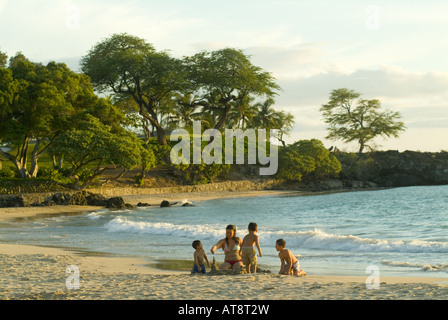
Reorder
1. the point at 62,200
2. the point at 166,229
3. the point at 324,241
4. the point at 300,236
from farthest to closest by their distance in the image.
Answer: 1. the point at 62,200
2. the point at 166,229
3. the point at 300,236
4. the point at 324,241

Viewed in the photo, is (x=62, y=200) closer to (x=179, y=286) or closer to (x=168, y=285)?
(x=168, y=285)

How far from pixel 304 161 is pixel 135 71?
2058 cm

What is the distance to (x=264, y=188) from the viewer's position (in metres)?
58.3

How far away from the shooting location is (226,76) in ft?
187

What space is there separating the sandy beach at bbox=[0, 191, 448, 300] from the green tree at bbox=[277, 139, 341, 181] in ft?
157

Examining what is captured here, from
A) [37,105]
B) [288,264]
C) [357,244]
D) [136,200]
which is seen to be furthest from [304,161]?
[288,264]

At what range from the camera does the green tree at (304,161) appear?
59.2 m

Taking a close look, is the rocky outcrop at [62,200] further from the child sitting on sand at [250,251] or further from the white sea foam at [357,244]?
the child sitting on sand at [250,251]

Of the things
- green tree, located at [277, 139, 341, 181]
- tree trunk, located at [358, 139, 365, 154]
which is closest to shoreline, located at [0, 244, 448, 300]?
green tree, located at [277, 139, 341, 181]

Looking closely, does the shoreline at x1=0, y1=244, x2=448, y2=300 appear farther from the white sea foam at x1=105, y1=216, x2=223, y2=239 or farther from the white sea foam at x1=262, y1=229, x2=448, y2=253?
the white sea foam at x1=105, y1=216, x2=223, y2=239

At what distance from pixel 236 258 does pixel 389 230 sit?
1237cm

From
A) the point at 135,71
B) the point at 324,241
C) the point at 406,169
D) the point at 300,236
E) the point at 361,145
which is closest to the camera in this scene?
the point at 324,241

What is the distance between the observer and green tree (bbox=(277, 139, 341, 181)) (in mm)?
59191
